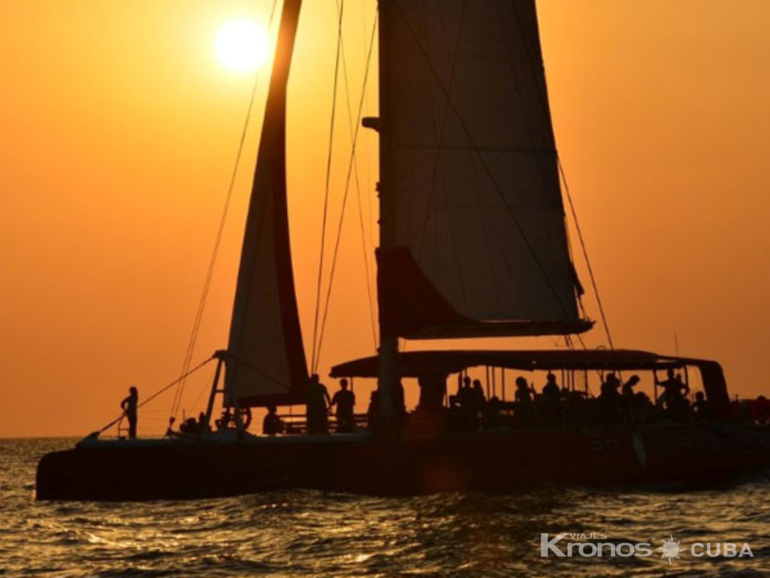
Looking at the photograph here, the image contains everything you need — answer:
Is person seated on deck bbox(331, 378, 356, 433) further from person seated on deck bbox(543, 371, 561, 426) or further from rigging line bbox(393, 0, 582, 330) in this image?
rigging line bbox(393, 0, 582, 330)

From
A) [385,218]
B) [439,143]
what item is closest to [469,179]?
[439,143]

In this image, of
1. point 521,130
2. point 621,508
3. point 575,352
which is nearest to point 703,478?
point 575,352

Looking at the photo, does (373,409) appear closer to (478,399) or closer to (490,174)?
(478,399)

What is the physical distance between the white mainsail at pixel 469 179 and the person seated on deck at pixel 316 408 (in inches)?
87.3

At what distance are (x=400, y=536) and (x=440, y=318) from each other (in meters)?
9.91

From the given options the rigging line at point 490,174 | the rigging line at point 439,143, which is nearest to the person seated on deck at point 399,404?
the rigging line at point 439,143

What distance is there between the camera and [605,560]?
76.7ft

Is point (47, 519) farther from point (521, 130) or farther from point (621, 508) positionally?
point (521, 130)

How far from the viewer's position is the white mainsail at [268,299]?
3384 cm

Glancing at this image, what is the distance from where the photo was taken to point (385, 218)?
35375mm

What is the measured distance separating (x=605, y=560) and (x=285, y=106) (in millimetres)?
15669

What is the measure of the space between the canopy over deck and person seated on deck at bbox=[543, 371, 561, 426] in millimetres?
792

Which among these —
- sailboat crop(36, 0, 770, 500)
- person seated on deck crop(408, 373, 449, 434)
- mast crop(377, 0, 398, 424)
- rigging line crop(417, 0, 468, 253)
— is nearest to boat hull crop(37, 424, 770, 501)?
sailboat crop(36, 0, 770, 500)

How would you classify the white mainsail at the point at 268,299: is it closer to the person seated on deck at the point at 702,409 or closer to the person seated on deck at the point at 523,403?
the person seated on deck at the point at 523,403
